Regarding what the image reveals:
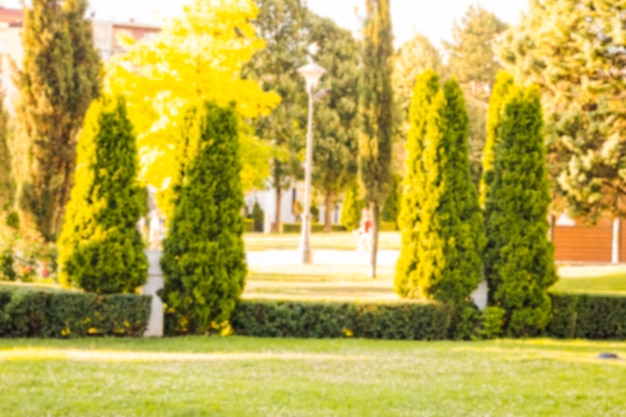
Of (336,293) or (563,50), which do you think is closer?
(336,293)

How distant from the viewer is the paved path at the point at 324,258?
29734 millimetres

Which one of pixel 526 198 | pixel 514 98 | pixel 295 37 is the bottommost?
pixel 526 198

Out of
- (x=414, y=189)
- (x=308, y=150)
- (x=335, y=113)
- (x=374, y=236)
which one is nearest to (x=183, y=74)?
(x=308, y=150)

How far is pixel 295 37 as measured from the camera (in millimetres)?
48312

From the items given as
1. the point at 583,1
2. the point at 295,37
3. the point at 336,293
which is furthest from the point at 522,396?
the point at 295,37

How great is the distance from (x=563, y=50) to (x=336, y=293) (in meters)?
10.4

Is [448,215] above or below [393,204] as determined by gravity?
below

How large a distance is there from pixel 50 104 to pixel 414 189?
8646 mm

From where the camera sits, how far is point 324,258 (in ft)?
105

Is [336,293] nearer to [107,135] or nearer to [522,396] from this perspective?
[107,135]

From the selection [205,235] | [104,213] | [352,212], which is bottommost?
[205,235]

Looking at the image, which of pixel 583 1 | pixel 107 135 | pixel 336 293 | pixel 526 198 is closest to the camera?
pixel 107 135

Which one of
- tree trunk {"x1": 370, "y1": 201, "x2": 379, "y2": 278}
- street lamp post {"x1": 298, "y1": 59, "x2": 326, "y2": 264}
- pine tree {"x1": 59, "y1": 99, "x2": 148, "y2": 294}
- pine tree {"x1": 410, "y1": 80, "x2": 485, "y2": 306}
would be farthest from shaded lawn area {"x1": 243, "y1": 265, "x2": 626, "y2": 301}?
pine tree {"x1": 59, "y1": 99, "x2": 148, "y2": 294}

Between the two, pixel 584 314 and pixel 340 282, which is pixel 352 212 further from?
pixel 584 314
